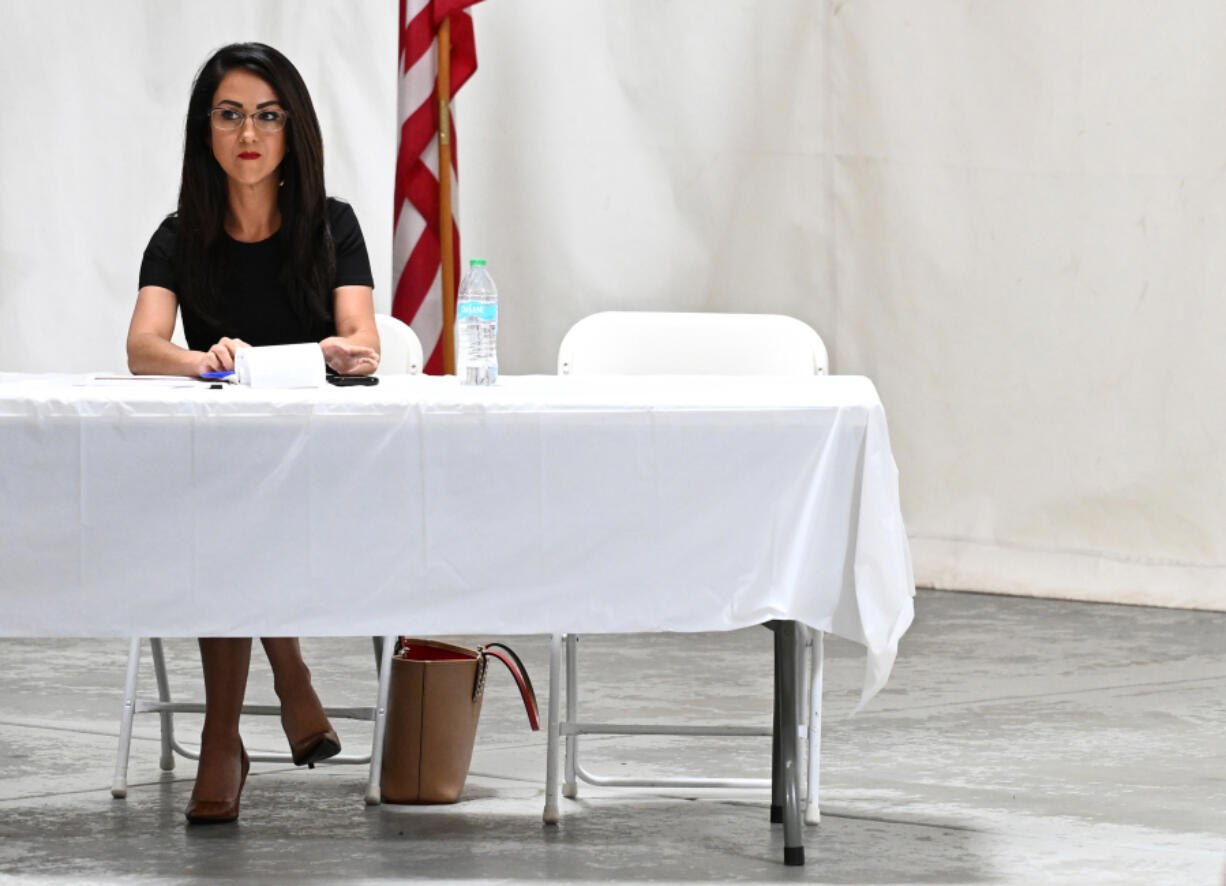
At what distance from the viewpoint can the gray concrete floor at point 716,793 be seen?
310 cm

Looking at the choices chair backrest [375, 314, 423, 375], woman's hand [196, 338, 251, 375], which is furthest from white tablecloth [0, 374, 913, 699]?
chair backrest [375, 314, 423, 375]

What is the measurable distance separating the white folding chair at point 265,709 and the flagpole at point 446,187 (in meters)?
2.09

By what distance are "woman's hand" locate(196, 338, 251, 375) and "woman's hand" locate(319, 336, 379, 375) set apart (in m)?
0.16

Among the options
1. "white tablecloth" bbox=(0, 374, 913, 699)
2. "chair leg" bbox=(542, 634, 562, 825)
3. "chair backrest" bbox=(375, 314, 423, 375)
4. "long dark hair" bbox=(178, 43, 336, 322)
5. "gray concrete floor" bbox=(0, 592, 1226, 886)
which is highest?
"long dark hair" bbox=(178, 43, 336, 322)

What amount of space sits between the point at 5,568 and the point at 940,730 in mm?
2192

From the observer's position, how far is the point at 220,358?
11.0 feet

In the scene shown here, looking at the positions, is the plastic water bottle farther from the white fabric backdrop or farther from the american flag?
the white fabric backdrop

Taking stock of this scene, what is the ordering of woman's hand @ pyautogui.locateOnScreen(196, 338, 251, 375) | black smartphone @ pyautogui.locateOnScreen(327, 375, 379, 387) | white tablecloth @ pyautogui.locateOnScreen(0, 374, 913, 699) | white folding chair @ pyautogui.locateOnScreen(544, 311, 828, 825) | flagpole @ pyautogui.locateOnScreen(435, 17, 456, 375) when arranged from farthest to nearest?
1. flagpole @ pyautogui.locateOnScreen(435, 17, 456, 375)
2. white folding chair @ pyautogui.locateOnScreen(544, 311, 828, 825)
3. woman's hand @ pyautogui.locateOnScreen(196, 338, 251, 375)
4. black smartphone @ pyautogui.locateOnScreen(327, 375, 379, 387)
5. white tablecloth @ pyautogui.locateOnScreen(0, 374, 913, 699)

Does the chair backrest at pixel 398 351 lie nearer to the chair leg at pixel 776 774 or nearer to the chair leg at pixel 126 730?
the chair leg at pixel 126 730

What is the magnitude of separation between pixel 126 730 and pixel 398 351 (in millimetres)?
1012

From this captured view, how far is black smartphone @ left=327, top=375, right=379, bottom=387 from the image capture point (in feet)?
10.6

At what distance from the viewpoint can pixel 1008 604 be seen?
615cm

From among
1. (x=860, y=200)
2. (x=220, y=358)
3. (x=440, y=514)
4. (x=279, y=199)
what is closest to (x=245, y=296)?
→ (x=279, y=199)

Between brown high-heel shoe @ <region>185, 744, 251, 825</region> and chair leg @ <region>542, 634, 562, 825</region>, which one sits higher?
chair leg @ <region>542, 634, 562, 825</region>
